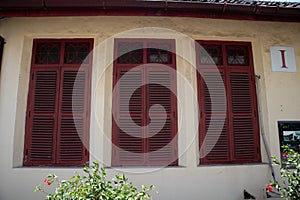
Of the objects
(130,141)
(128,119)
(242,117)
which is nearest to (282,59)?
(242,117)

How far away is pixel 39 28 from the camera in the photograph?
461 cm

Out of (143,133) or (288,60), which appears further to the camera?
(288,60)

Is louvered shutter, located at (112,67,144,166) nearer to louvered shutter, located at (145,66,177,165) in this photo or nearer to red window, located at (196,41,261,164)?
louvered shutter, located at (145,66,177,165)

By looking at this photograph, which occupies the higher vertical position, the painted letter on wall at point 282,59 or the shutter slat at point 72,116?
the painted letter on wall at point 282,59

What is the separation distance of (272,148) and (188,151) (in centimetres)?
147

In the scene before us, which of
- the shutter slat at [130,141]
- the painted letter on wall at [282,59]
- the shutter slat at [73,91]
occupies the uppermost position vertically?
the painted letter on wall at [282,59]

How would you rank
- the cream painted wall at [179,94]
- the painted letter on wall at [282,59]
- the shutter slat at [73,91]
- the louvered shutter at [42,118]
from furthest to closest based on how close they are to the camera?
1. the painted letter on wall at [282,59]
2. the shutter slat at [73,91]
3. the louvered shutter at [42,118]
4. the cream painted wall at [179,94]

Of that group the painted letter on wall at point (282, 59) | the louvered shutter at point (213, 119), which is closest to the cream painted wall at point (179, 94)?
the painted letter on wall at point (282, 59)

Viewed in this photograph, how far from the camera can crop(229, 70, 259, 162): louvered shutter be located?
4.52 meters

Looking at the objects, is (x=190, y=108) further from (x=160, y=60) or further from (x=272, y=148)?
(x=272, y=148)

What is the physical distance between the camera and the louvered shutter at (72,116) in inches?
171

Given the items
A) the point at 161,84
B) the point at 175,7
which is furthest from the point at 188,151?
the point at 175,7

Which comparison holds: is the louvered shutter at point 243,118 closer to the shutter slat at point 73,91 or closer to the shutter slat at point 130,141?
the shutter slat at point 130,141

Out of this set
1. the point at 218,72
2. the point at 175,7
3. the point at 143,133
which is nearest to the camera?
the point at 175,7
